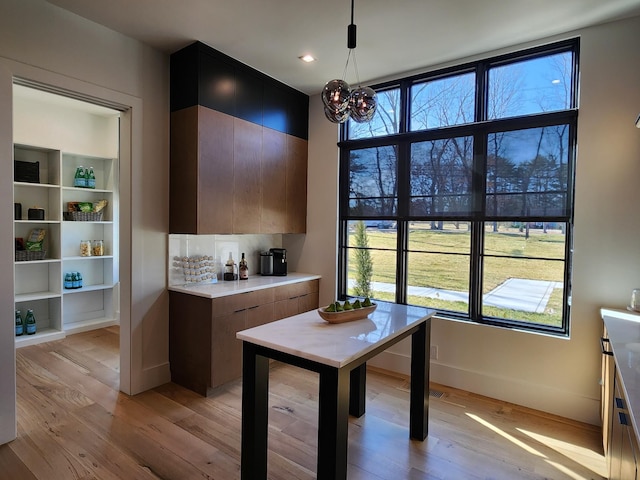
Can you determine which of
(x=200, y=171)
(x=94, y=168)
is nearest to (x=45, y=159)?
(x=94, y=168)

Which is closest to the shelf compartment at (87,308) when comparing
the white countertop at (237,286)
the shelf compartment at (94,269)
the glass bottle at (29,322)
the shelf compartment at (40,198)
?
the shelf compartment at (94,269)

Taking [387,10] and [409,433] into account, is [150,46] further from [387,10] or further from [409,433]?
[409,433]

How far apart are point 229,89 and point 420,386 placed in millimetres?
2990

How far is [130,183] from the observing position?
10.2ft

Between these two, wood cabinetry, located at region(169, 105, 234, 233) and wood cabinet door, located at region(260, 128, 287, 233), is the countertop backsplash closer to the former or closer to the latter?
wood cabinetry, located at region(169, 105, 234, 233)

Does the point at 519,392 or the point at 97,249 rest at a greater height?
the point at 97,249

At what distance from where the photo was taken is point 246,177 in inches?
143

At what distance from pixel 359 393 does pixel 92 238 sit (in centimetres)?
440

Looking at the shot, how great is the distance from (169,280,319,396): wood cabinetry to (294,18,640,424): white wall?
7.00ft

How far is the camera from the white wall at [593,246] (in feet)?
8.82

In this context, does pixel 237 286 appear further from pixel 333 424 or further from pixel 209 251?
pixel 333 424

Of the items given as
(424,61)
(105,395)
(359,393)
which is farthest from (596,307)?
(105,395)

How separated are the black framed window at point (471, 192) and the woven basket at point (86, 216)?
135 inches

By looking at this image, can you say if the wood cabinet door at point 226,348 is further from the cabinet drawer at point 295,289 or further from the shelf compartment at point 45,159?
the shelf compartment at point 45,159
